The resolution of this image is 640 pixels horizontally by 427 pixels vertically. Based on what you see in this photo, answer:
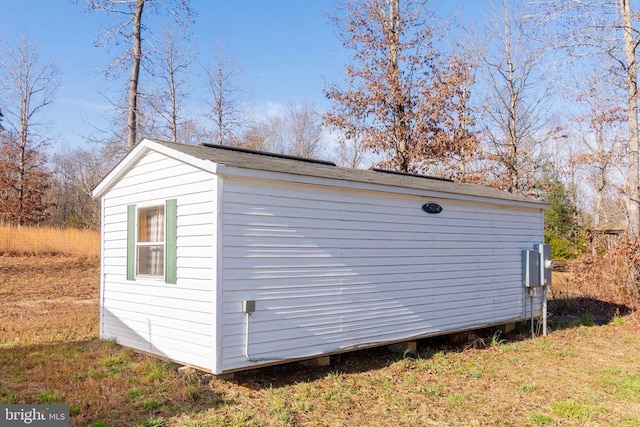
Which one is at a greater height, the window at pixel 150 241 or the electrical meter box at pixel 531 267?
the window at pixel 150 241

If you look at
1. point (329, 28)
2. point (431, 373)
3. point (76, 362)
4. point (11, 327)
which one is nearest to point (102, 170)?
point (329, 28)

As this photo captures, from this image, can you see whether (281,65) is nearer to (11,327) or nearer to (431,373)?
(11,327)

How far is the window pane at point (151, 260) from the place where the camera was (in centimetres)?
637

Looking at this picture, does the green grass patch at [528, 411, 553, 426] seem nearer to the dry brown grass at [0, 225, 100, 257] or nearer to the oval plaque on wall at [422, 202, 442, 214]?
the oval plaque on wall at [422, 202, 442, 214]

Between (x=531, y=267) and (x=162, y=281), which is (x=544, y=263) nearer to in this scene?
(x=531, y=267)

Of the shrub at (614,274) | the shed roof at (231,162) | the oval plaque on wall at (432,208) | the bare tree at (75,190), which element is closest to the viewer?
the shed roof at (231,162)

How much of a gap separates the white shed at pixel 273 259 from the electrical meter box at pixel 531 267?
98 cm

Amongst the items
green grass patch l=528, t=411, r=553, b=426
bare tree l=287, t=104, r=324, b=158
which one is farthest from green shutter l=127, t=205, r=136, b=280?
bare tree l=287, t=104, r=324, b=158

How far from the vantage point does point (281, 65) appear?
22.2 m

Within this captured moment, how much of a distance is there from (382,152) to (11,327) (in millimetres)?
11878

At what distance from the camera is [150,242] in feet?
21.2

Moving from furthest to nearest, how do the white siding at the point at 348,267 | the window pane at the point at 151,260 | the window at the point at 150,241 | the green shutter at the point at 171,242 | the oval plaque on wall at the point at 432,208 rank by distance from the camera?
the oval plaque on wall at the point at 432,208
the window pane at the point at 151,260
the window at the point at 150,241
the green shutter at the point at 171,242
the white siding at the point at 348,267

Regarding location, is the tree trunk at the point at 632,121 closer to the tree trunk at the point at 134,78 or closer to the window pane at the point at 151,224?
the window pane at the point at 151,224

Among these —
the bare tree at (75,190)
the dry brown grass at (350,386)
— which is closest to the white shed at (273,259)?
the dry brown grass at (350,386)
